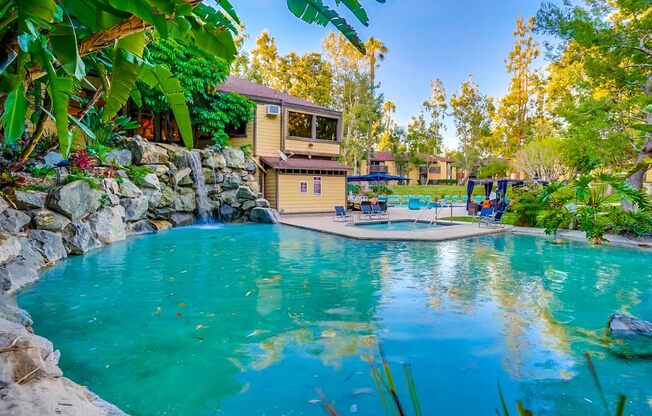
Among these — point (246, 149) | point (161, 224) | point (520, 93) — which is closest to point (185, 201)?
point (161, 224)

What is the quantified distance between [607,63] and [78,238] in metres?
17.2

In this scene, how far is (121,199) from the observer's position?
1385cm

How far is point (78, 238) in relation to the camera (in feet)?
34.1

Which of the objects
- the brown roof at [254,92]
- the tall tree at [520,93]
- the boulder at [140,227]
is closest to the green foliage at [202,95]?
the brown roof at [254,92]

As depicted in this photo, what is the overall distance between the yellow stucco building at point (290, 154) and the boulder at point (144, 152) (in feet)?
17.5

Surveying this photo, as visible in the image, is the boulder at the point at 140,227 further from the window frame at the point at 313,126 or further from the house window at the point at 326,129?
the house window at the point at 326,129

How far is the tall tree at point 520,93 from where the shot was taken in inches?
1497

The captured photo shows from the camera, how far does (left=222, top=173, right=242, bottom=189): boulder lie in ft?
62.5

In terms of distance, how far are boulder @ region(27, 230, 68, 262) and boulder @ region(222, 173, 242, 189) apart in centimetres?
960

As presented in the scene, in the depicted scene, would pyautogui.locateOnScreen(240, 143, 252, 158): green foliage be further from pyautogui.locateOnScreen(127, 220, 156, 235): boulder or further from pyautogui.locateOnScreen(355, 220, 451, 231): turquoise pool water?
pyautogui.locateOnScreen(355, 220, 451, 231): turquoise pool water

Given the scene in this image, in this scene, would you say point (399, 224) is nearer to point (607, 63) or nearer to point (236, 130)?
point (607, 63)

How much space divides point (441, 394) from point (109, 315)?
4.81 metres

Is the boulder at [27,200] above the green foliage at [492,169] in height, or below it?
below

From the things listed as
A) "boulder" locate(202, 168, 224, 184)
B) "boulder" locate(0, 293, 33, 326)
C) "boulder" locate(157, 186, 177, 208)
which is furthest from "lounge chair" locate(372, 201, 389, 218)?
"boulder" locate(0, 293, 33, 326)
